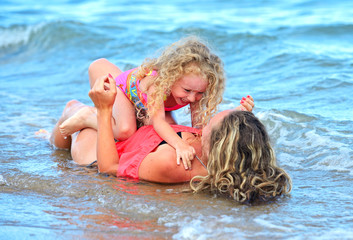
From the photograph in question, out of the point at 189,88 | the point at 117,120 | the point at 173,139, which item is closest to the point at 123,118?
the point at 117,120

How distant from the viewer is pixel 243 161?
10.8 feet

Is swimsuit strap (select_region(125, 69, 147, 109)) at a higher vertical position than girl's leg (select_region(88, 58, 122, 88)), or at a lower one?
lower

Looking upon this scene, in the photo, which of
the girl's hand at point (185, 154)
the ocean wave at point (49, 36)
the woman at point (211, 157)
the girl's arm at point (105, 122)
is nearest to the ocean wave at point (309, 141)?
the woman at point (211, 157)

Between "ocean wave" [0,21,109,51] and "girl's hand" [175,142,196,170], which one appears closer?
"girl's hand" [175,142,196,170]

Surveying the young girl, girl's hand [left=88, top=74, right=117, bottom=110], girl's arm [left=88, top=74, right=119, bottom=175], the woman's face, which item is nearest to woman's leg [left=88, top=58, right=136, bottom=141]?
the young girl

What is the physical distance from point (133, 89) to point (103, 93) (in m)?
0.91

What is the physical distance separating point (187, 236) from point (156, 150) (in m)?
1.04

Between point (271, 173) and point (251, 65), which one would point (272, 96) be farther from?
point (271, 173)

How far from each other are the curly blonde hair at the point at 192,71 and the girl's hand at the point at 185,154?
0.53 m

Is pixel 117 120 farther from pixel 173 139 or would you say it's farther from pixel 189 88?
pixel 173 139

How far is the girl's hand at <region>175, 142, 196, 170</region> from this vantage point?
3575mm

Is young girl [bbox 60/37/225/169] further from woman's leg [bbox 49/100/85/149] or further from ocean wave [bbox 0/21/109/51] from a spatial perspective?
ocean wave [bbox 0/21/109/51]

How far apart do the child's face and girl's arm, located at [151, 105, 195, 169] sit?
0.68ft

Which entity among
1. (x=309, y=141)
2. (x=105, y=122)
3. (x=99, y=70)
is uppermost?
(x=99, y=70)
